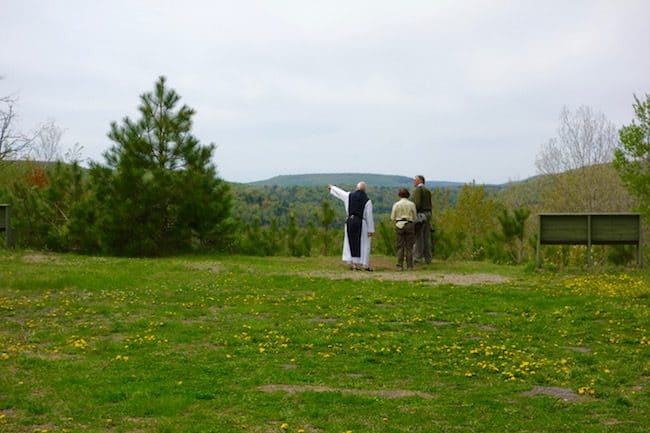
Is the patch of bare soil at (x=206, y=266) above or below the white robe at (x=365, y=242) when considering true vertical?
below

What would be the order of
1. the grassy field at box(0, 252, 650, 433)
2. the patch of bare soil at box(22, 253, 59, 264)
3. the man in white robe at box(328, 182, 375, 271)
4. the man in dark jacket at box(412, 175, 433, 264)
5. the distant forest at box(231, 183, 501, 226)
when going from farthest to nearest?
1. the distant forest at box(231, 183, 501, 226)
2. the patch of bare soil at box(22, 253, 59, 264)
3. the man in dark jacket at box(412, 175, 433, 264)
4. the man in white robe at box(328, 182, 375, 271)
5. the grassy field at box(0, 252, 650, 433)

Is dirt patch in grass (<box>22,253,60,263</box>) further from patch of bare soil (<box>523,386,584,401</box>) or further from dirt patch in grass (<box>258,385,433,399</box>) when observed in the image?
patch of bare soil (<box>523,386,584,401</box>)

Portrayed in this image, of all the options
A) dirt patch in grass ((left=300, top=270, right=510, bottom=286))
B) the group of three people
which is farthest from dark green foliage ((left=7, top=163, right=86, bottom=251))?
dirt patch in grass ((left=300, top=270, right=510, bottom=286))

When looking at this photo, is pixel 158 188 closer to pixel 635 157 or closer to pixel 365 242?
pixel 365 242

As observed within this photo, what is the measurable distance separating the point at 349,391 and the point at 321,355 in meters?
1.78

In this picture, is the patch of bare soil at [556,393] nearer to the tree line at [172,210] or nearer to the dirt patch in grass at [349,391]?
the dirt patch in grass at [349,391]

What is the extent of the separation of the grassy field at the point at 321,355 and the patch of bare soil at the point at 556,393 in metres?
0.02

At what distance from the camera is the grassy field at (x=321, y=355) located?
22.5 feet

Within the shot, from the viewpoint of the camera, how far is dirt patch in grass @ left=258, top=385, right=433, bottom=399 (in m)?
7.66

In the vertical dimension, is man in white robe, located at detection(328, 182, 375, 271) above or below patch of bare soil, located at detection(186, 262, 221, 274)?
above

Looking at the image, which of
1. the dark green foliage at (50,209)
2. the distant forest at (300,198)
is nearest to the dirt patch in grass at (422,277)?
the dark green foliage at (50,209)

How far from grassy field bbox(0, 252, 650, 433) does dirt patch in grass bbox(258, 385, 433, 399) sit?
0.03 meters

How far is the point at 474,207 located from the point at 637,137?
37981mm

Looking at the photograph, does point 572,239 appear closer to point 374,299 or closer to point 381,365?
point 374,299
